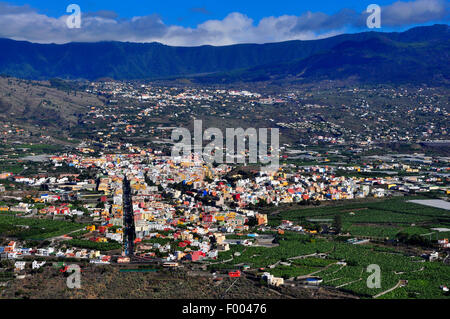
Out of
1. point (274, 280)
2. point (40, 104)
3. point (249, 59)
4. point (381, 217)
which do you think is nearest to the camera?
point (274, 280)

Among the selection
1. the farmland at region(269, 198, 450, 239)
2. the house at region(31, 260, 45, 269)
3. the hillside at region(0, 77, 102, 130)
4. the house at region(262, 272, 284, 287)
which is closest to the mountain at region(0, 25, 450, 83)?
the hillside at region(0, 77, 102, 130)

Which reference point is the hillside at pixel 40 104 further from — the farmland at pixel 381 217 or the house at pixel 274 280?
the house at pixel 274 280

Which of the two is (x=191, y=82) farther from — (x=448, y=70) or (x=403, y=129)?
(x=403, y=129)

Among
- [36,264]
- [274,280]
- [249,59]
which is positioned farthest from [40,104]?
[249,59]

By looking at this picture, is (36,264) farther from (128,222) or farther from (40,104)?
(40,104)

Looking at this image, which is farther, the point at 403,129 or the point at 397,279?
the point at 403,129

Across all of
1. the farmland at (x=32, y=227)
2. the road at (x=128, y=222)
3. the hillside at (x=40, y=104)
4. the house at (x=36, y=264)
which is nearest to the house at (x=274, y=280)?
the road at (x=128, y=222)

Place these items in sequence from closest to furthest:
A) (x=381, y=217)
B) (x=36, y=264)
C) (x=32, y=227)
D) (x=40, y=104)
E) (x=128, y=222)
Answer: (x=36, y=264), (x=32, y=227), (x=128, y=222), (x=381, y=217), (x=40, y=104)
